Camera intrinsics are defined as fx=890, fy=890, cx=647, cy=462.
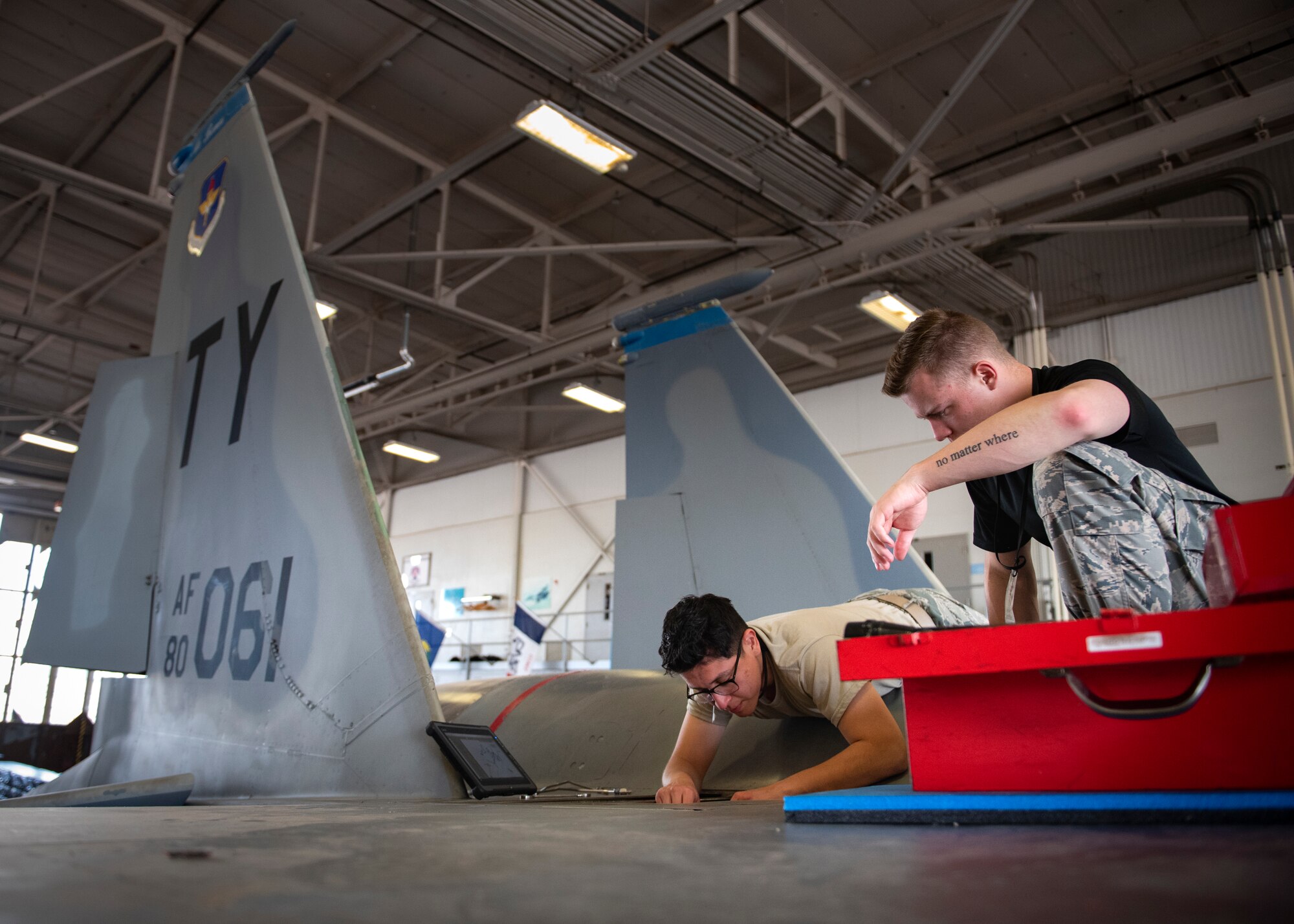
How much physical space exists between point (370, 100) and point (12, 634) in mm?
17837

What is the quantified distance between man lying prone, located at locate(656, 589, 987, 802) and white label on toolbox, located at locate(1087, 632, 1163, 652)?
1.18 metres

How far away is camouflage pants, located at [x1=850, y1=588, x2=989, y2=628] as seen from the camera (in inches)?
110

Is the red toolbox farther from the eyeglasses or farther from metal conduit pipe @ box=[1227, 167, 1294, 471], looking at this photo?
metal conduit pipe @ box=[1227, 167, 1294, 471]

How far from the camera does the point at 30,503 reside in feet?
72.9

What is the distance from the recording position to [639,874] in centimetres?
85

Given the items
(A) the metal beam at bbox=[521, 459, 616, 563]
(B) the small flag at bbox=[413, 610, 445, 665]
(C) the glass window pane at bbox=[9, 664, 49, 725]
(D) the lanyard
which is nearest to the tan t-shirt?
(D) the lanyard

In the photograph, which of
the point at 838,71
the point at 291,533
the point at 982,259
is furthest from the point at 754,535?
the point at 982,259

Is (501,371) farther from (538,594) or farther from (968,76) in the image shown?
(968,76)

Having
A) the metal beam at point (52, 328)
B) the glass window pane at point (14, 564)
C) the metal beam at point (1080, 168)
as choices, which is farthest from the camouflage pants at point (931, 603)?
the glass window pane at point (14, 564)

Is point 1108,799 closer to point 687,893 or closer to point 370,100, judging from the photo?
point 687,893

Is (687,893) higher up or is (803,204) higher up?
(803,204)

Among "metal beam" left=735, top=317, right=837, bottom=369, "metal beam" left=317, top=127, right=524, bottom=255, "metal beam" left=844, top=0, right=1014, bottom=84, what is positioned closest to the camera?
"metal beam" left=844, top=0, right=1014, bottom=84

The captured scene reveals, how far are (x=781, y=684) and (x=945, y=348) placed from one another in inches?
48.7

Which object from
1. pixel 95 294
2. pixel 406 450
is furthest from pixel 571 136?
pixel 406 450
